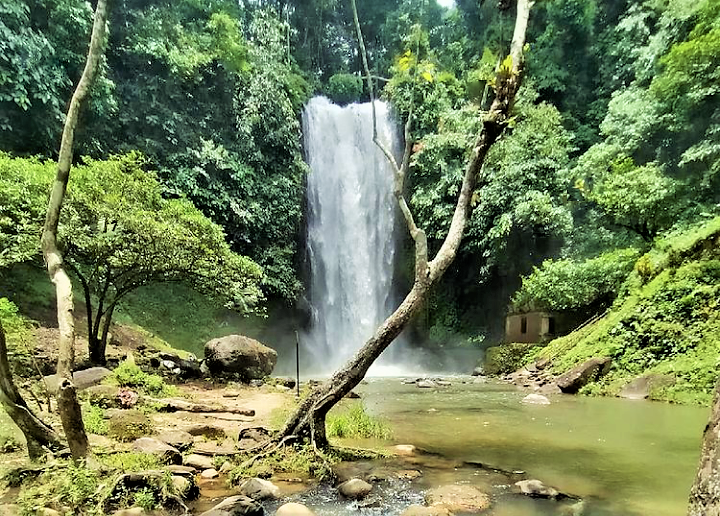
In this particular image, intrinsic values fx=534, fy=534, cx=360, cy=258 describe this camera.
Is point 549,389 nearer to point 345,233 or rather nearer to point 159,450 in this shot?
point 159,450

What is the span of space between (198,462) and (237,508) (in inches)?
63.0

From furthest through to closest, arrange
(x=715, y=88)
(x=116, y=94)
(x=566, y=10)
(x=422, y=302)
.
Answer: (x=566, y=10), (x=116, y=94), (x=715, y=88), (x=422, y=302)

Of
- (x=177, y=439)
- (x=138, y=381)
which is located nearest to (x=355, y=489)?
(x=177, y=439)

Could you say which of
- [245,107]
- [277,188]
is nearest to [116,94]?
[245,107]

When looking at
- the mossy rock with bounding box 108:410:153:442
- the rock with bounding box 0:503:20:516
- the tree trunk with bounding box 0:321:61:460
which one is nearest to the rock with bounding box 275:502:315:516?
the rock with bounding box 0:503:20:516

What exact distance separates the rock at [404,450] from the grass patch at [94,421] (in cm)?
317

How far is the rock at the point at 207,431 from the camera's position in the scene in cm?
632

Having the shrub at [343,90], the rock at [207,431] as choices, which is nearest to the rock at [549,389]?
the rock at [207,431]

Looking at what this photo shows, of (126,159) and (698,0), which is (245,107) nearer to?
(126,159)

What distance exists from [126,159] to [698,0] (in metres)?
15.9

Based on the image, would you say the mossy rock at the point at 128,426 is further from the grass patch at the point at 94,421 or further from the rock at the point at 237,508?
the rock at the point at 237,508

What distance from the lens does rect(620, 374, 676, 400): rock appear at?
32.6 feet

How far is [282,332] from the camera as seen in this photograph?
21500mm

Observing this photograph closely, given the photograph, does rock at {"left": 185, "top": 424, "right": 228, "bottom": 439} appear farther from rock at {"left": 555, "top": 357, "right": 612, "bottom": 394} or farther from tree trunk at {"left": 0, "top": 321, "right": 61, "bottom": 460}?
rock at {"left": 555, "top": 357, "right": 612, "bottom": 394}
